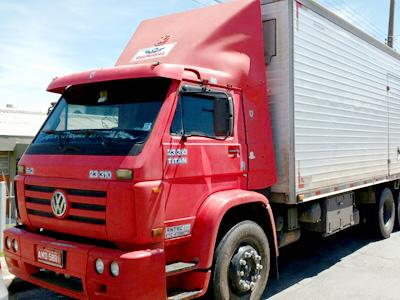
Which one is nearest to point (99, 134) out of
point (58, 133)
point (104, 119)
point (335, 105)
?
point (104, 119)

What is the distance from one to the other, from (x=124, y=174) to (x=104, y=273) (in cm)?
84

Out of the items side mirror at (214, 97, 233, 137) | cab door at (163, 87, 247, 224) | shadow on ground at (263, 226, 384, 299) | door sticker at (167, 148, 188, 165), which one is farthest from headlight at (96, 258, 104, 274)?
shadow on ground at (263, 226, 384, 299)

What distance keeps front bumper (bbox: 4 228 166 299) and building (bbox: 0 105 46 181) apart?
1364cm

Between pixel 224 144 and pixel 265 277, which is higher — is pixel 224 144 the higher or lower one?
the higher one

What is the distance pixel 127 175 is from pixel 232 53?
217 cm

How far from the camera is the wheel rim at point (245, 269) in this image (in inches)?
173

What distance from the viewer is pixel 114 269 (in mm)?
3504

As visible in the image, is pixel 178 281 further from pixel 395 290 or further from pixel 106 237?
pixel 395 290

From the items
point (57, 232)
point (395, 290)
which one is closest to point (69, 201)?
point (57, 232)

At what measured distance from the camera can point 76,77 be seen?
448cm

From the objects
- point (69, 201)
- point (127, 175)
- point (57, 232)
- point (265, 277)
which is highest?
point (127, 175)

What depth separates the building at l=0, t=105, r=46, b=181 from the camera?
18.3 m

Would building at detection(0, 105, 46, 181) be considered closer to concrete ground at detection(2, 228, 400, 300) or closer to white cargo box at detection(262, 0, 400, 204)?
concrete ground at detection(2, 228, 400, 300)

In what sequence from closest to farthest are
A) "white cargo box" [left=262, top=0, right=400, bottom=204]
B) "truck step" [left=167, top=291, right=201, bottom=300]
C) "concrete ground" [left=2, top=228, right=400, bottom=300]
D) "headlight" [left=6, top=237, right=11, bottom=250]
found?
1. "truck step" [left=167, top=291, right=201, bottom=300]
2. "headlight" [left=6, top=237, right=11, bottom=250]
3. "concrete ground" [left=2, top=228, right=400, bottom=300]
4. "white cargo box" [left=262, top=0, right=400, bottom=204]
